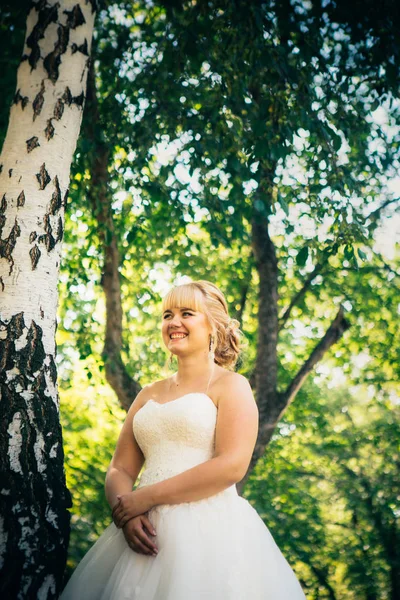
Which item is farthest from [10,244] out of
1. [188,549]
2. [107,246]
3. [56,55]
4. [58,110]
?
[107,246]

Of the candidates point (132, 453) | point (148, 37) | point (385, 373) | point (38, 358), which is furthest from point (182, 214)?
point (385, 373)

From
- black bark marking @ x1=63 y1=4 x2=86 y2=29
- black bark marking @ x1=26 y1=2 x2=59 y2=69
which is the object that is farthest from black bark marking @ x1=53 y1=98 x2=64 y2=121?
black bark marking @ x1=63 y1=4 x2=86 y2=29

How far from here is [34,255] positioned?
275 cm

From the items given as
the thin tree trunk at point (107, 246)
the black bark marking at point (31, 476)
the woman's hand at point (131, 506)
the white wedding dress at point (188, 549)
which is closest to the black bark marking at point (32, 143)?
the black bark marking at point (31, 476)

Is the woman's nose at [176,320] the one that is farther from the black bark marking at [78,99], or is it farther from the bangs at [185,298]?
the black bark marking at [78,99]

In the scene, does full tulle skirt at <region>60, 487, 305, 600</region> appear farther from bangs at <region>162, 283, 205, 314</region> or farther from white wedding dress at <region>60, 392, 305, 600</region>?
bangs at <region>162, 283, 205, 314</region>

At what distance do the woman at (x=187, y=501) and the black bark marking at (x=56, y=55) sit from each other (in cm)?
142

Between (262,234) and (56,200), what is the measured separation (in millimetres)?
5281

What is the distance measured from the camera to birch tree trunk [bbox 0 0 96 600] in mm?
2416

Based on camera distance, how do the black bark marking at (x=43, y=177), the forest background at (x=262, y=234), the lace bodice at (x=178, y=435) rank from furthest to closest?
1. the forest background at (x=262, y=234)
2. the lace bodice at (x=178, y=435)
3. the black bark marking at (x=43, y=177)

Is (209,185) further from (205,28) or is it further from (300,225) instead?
(300,225)

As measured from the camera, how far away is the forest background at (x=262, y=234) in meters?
4.52

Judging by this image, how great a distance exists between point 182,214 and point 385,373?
7.15 m

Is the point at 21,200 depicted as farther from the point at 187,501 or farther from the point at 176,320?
the point at 187,501
